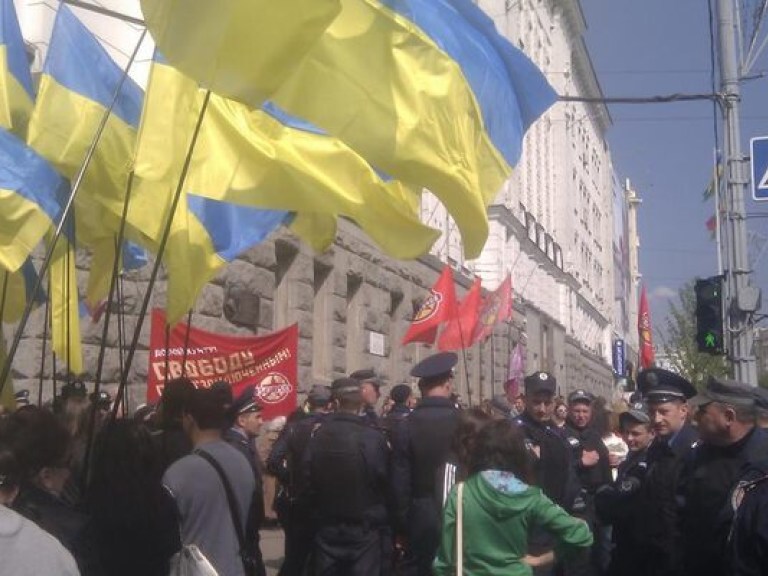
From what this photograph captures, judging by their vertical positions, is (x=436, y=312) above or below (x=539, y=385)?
above

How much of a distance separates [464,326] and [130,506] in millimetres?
10330

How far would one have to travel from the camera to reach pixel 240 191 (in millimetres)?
4750

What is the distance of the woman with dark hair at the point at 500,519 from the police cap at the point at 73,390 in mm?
2046

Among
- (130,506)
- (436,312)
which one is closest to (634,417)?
(130,506)

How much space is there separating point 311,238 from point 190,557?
2.33m

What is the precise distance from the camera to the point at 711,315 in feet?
40.1

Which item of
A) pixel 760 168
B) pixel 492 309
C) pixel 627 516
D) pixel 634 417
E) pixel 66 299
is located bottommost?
pixel 627 516

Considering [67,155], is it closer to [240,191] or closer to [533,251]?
[240,191]

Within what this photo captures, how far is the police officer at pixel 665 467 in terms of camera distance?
4910 mm

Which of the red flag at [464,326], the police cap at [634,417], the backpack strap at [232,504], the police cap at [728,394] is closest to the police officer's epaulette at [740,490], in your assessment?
the police cap at [728,394]

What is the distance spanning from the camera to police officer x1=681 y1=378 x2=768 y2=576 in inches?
172

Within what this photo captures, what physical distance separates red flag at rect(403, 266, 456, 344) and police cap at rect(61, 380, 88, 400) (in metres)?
7.11

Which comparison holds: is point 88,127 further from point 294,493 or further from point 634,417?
point 634,417

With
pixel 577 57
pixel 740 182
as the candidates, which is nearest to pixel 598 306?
pixel 577 57
